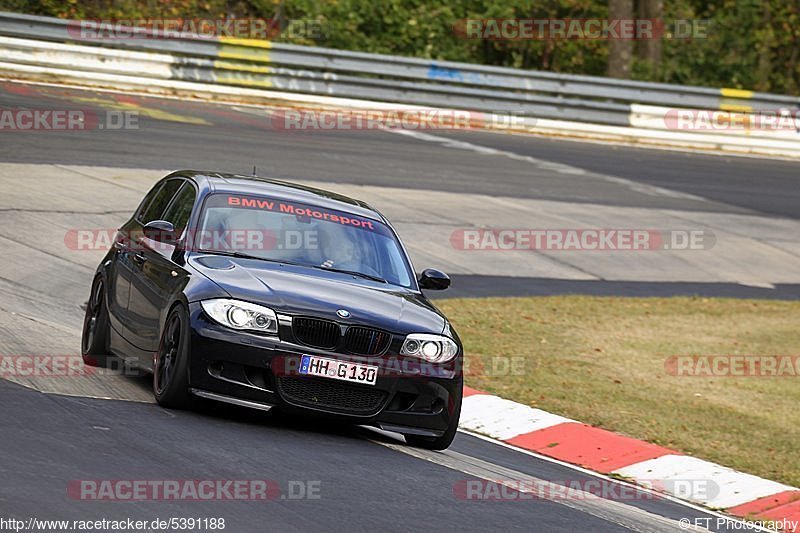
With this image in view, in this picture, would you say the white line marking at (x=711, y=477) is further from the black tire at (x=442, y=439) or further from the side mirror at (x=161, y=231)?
the side mirror at (x=161, y=231)

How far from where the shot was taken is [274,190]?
391 inches

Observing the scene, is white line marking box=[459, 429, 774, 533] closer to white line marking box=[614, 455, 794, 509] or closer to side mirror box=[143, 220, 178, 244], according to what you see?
white line marking box=[614, 455, 794, 509]

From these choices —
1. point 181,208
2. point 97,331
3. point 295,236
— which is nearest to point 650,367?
point 295,236

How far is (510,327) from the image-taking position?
1488cm

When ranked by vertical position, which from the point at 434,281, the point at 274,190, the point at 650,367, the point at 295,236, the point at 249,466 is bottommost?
the point at 650,367

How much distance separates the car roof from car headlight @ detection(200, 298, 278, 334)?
5.25 feet

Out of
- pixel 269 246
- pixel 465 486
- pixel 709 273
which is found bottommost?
pixel 709 273

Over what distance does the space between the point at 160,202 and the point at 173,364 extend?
7.76ft

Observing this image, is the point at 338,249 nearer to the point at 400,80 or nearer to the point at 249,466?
the point at 249,466

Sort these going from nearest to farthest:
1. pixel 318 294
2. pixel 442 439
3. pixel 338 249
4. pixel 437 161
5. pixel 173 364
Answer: pixel 173 364
pixel 318 294
pixel 442 439
pixel 338 249
pixel 437 161

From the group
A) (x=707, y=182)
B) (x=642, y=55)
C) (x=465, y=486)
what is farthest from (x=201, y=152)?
(x=642, y=55)

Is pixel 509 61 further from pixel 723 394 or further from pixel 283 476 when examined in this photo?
pixel 283 476

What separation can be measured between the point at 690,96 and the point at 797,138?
2.50 metres

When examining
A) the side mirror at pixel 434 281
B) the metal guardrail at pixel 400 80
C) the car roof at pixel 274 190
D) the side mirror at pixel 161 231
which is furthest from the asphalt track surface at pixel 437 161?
the side mirror at pixel 161 231
